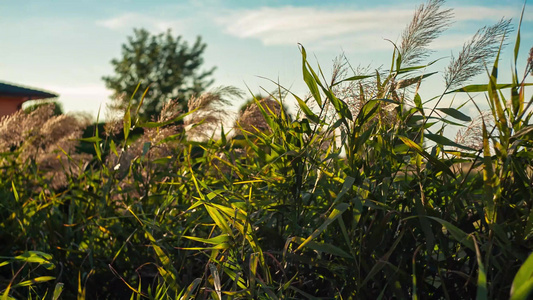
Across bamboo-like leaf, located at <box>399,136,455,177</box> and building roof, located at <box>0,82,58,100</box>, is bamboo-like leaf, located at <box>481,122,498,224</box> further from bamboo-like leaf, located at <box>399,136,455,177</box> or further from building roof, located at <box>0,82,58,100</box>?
building roof, located at <box>0,82,58,100</box>

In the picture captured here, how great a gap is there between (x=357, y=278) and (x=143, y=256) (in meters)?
1.35

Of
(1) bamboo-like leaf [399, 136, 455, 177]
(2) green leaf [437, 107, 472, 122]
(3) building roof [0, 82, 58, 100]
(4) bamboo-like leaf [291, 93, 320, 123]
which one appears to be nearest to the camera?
(1) bamboo-like leaf [399, 136, 455, 177]

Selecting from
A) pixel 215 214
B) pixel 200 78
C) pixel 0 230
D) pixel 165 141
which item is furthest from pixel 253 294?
pixel 200 78

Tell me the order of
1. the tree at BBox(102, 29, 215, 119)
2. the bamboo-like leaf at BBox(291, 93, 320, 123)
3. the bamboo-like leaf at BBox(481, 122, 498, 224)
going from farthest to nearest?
the tree at BBox(102, 29, 215, 119), the bamboo-like leaf at BBox(291, 93, 320, 123), the bamboo-like leaf at BBox(481, 122, 498, 224)

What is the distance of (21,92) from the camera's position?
83.6ft

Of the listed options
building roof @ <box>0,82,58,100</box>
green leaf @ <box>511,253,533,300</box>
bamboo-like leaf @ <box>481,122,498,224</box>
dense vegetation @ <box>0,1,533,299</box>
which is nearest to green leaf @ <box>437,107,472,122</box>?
dense vegetation @ <box>0,1,533,299</box>

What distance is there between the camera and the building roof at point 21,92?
25.2m

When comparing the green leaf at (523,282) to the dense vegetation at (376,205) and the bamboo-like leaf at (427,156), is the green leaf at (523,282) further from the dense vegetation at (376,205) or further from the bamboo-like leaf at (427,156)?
the bamboo-like leaf at (427,156)

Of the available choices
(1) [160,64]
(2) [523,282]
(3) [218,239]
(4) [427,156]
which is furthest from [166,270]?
(1) [160,64]

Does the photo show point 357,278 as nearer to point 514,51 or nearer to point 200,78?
point 514,51

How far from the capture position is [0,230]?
3.23 meters

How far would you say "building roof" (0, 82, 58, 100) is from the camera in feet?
82.5

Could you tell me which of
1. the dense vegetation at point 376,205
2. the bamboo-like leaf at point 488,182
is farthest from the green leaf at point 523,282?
the bamboo-like leaf at point 488,182

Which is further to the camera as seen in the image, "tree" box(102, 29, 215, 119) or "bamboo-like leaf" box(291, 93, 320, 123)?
"tree" box(102, 29, 215, 119)
